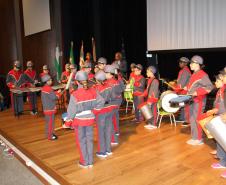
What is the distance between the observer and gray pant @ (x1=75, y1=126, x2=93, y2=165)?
3.95 metres

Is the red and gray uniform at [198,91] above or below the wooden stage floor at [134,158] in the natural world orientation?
above

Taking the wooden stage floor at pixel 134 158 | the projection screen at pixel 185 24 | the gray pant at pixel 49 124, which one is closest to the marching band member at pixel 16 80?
the wooden stage floor at pixel 134 158

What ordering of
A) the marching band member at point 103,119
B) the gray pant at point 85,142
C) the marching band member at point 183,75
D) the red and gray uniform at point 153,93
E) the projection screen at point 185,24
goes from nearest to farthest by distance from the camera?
the gray pant at point 85,142 → the marching band member at point 103,119 → the red and gray uniform at point 153,93 → the marching band member at point 183,75 → the projection screen at point 185,24

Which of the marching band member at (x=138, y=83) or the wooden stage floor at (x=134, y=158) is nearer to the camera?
the wooden stage floor at (x=134, y=158)

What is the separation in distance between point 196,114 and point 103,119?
161 centimetres

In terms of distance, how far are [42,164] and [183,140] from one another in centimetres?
254

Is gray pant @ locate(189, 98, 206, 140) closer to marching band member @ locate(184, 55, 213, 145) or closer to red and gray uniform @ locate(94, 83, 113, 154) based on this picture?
marching band member @ locate(184, 55, 213, 145)

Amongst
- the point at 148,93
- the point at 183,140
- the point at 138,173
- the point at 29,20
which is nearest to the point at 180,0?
the point at 148,93

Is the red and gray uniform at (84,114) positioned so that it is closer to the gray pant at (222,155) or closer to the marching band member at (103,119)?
the marching band member at (103,119)

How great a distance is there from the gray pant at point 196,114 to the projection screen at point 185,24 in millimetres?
3187

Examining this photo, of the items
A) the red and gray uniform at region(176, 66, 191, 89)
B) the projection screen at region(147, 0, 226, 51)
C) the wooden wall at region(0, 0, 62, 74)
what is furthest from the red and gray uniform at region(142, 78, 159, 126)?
the wooden wall at region(0, 0, 62, 74)

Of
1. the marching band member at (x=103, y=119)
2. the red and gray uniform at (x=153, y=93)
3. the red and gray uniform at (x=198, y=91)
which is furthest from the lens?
the red and gray uniform at (x=153, y=93)

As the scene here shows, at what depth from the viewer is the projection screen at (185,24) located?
7.27 meters

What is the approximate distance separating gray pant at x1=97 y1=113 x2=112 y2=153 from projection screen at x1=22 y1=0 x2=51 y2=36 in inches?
292
